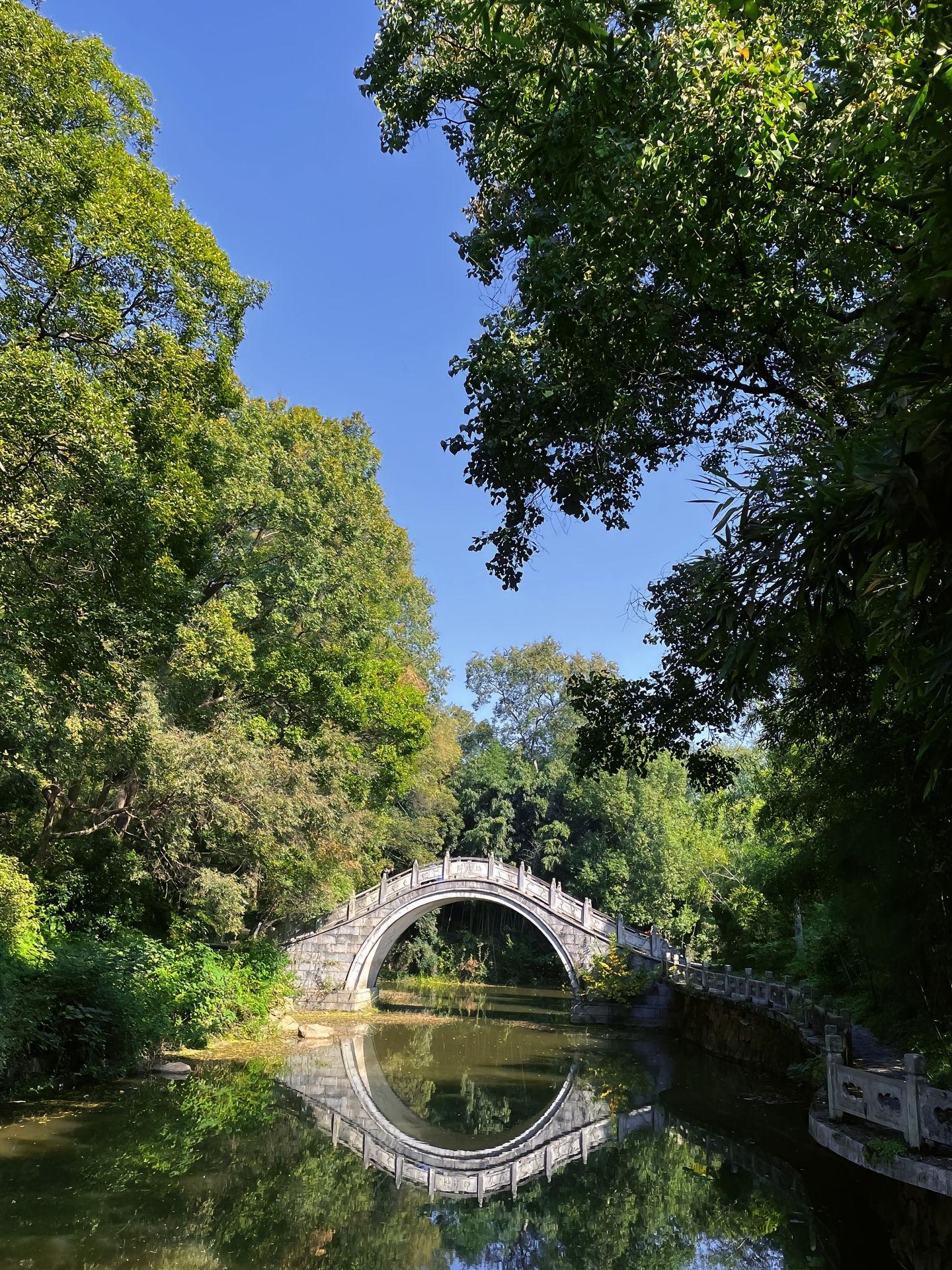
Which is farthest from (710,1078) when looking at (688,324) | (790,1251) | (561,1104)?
(688,324)

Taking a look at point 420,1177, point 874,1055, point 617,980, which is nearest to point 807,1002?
point 874,1055

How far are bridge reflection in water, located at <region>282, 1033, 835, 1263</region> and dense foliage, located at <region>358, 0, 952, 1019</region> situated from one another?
272 cm

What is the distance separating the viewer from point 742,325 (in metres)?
5.02

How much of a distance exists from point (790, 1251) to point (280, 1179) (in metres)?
4.21

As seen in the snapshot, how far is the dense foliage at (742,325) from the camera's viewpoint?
2.86 meters

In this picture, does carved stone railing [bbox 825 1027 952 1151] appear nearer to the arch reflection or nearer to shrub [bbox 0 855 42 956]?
the arch reflection

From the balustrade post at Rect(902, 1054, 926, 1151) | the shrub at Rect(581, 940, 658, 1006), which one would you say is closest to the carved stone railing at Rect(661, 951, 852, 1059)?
the shrub at Rect(581, 940, 658, 1006)

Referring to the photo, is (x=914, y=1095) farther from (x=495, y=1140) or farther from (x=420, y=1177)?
(x=495, y=1140)

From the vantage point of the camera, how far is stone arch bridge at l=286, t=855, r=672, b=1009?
59.7ft

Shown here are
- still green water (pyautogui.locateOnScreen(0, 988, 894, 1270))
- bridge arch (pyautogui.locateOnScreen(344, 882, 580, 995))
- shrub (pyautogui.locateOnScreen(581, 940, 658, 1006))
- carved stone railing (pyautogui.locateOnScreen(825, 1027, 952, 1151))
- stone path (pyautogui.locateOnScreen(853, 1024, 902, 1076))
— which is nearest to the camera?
carved stone railing (pyautogui.locateOnScreen(825, 1027, 952, 1151))

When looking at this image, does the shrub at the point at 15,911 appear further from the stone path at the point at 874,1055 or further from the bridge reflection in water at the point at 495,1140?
the stone path at the point at 874,1055

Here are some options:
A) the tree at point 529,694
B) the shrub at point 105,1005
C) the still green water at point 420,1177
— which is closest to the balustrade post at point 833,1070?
the still green water at point 420,1177

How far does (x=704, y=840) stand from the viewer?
26.1 m

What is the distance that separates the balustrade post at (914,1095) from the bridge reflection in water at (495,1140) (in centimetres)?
144
